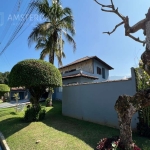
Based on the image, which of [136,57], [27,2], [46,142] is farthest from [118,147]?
[27,2]

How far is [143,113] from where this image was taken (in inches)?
275

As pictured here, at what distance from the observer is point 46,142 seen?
646cm

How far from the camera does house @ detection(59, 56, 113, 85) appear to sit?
67.7 ft

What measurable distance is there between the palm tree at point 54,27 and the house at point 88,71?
4543mm

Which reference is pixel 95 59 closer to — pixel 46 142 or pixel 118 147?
pixel 46 142

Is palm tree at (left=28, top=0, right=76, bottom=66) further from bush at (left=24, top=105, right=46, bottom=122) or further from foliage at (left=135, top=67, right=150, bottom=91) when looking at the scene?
foliage at (left=135, top=67, right=150, bottom=91)

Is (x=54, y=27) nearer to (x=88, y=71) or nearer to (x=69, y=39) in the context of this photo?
(x=69, y=39)

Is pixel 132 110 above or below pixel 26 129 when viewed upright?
above

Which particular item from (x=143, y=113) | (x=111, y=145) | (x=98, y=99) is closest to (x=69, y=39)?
(x=98, y=99)

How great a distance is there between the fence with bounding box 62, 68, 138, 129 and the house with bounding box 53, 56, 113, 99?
787 cm

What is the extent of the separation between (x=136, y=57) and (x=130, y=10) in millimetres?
3191

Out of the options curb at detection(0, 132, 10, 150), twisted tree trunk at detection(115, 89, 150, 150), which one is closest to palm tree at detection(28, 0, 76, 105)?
curb at detection(0, 132, 10, 150)

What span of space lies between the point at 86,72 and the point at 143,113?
1489 centimetres

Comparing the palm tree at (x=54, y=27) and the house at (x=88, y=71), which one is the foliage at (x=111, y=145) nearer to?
the palm tree at (x=54, y=27)
